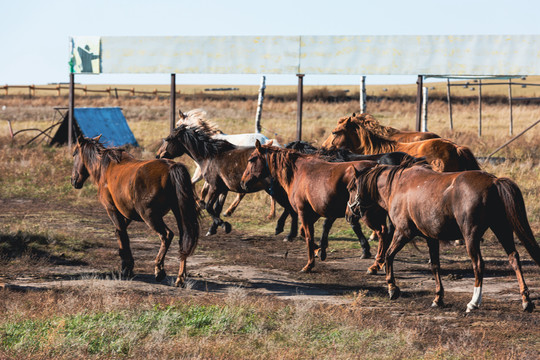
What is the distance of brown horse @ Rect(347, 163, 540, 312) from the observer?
722 cm

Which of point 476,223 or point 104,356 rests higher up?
point 476,223

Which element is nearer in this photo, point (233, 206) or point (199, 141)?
point (199, 141)

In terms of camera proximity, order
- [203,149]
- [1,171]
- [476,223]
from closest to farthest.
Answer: [476,223], [203,149], [1,171]

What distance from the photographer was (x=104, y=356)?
579 cm

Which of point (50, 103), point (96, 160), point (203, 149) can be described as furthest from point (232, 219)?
point (50, 103)

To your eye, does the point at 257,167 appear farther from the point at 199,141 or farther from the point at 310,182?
the point at 199,141

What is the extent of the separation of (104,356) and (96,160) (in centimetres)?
490

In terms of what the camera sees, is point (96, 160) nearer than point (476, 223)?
No

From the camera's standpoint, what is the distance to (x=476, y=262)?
742 cm

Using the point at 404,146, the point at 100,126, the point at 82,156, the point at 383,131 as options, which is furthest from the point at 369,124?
the point at 100,126

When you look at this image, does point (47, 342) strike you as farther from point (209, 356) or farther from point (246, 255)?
point (246, 255)

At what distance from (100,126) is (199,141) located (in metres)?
12.9

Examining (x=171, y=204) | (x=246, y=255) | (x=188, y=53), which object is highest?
(x=188, y=53)

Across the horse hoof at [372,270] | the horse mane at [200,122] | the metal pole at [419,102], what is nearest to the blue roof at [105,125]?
the horse mane at [200,122]
